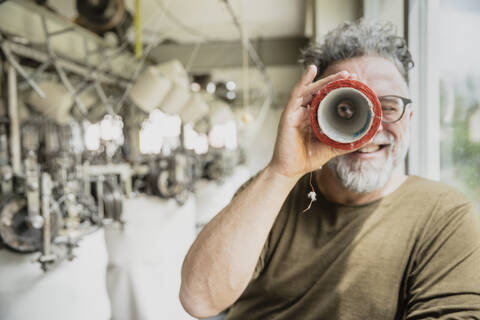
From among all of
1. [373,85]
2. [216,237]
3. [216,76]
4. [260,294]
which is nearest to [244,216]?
[216,237]

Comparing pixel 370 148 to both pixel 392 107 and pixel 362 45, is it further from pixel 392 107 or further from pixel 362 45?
pixel 362 45

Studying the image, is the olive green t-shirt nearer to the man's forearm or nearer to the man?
the man

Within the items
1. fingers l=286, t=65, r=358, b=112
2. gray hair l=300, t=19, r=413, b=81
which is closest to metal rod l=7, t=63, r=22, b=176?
gray hair l=300, t=19, r=413, b=81

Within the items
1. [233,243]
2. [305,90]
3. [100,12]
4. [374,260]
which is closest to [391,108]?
[305,90]

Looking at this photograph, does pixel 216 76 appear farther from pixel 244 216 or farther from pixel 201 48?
pixel 244 216

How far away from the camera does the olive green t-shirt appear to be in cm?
100

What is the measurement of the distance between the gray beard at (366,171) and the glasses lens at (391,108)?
5 centimetres

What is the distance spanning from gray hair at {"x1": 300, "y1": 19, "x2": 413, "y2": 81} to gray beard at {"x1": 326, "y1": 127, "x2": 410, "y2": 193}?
275 millimetres

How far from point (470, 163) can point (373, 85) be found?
0.70m

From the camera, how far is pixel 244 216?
1.05 meters

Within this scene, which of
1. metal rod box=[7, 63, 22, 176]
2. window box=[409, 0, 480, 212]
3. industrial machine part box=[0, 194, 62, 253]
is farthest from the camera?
metal rod box=[7, 63, 22, 176]

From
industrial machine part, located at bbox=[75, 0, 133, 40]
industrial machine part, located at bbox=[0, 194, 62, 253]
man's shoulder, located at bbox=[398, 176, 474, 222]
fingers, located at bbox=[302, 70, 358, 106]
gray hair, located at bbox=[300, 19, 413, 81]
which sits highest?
industrial machine part, located at bbox=[75, 0, 133, 40]

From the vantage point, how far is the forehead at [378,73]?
1172 millimetres

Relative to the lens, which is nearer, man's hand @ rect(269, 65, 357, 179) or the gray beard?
man's hand @ rect(269, 65, 357, 179)
